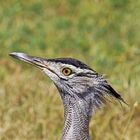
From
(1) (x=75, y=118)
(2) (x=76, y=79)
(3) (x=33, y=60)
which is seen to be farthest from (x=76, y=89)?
(3) (x=33, y=60)

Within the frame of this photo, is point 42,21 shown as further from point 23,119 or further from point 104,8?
point 23,119

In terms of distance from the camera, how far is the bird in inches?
196

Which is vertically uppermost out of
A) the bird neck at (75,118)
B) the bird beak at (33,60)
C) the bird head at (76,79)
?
the bird beak at (33,60)

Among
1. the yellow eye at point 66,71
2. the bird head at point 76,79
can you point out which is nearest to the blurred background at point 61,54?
the bird head at point 76,79

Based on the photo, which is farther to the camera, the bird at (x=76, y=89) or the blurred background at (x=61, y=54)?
the blurred background at (x=61, y=54)

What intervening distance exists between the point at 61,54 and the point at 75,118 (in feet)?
17.8

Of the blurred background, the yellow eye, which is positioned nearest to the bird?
the yellow eye

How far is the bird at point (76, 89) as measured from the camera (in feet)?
16.4

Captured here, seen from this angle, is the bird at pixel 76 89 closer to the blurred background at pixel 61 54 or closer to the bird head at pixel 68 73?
→ the bird head at pixel 68 73

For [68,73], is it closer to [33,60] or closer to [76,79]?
[76,79]

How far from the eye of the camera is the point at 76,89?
5027 mm

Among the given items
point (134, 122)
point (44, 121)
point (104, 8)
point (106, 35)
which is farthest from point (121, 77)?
point (104, 8)

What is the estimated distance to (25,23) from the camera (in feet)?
37.7

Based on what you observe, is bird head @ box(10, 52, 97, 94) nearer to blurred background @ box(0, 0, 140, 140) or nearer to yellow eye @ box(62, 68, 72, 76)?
yellow eye @ box(62, 68, 72, 76)
